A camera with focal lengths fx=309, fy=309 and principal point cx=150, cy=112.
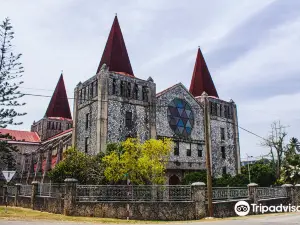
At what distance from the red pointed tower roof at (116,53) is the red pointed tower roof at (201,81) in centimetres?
1066

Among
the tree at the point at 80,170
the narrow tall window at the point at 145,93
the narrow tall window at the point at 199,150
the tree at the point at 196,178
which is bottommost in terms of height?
the tree at the point at 196,178

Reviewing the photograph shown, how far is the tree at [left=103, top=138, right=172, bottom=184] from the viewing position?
805 inches

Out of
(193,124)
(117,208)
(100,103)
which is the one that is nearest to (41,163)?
(100,103)

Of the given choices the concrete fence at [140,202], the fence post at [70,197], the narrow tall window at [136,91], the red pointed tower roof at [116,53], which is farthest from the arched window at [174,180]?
the fence post at [70,197]

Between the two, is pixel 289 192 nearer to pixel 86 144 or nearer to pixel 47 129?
pixel 86 144

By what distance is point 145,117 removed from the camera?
30969 millimetres

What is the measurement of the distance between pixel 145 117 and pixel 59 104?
2894 centimetres

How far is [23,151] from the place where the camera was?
51312 millimetres

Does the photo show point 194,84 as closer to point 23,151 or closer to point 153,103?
point 153,103

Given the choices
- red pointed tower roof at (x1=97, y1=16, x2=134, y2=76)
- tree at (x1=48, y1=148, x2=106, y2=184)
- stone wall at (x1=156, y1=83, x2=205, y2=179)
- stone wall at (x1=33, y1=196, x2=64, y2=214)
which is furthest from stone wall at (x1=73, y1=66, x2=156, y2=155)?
stone wall at (x1=33, y1=196, x2=64, y2=214)

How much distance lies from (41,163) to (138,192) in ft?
83.2

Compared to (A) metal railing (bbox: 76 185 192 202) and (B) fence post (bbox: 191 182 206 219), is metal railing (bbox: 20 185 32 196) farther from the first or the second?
(B) fence post (bbox: 191 182 206 219)

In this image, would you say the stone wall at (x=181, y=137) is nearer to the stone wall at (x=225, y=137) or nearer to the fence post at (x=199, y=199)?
the stone wall at (x=225, y=137)

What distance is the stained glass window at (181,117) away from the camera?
3309cm
